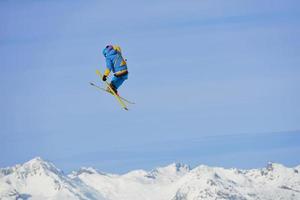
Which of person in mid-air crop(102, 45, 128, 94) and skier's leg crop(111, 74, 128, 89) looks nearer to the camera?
person in mid-air crop(102, 45, 128, 94)

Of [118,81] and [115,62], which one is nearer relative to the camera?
[115,62]

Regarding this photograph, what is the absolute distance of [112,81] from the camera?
224ft

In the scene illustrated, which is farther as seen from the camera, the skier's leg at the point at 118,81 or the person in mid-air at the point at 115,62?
the skier's leg at the point at 118,81

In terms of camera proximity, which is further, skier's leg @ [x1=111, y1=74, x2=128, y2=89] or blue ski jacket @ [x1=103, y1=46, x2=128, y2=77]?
skier's leg @ [x1=111, y1=74, x2=128, y2=89]

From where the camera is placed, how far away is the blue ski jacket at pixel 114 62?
66.2 metres

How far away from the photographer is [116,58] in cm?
6625

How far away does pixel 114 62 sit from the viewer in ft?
218

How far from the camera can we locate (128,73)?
66562 mm

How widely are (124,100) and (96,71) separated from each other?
9.23 ft

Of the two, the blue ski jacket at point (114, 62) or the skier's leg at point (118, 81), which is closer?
the blue ski jacket at point (114, 62)

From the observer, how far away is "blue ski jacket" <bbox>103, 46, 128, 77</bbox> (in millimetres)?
66250

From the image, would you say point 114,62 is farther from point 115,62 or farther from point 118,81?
point 118,81

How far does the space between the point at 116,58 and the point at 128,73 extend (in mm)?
1306

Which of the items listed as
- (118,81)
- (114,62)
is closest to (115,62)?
(114,62)
